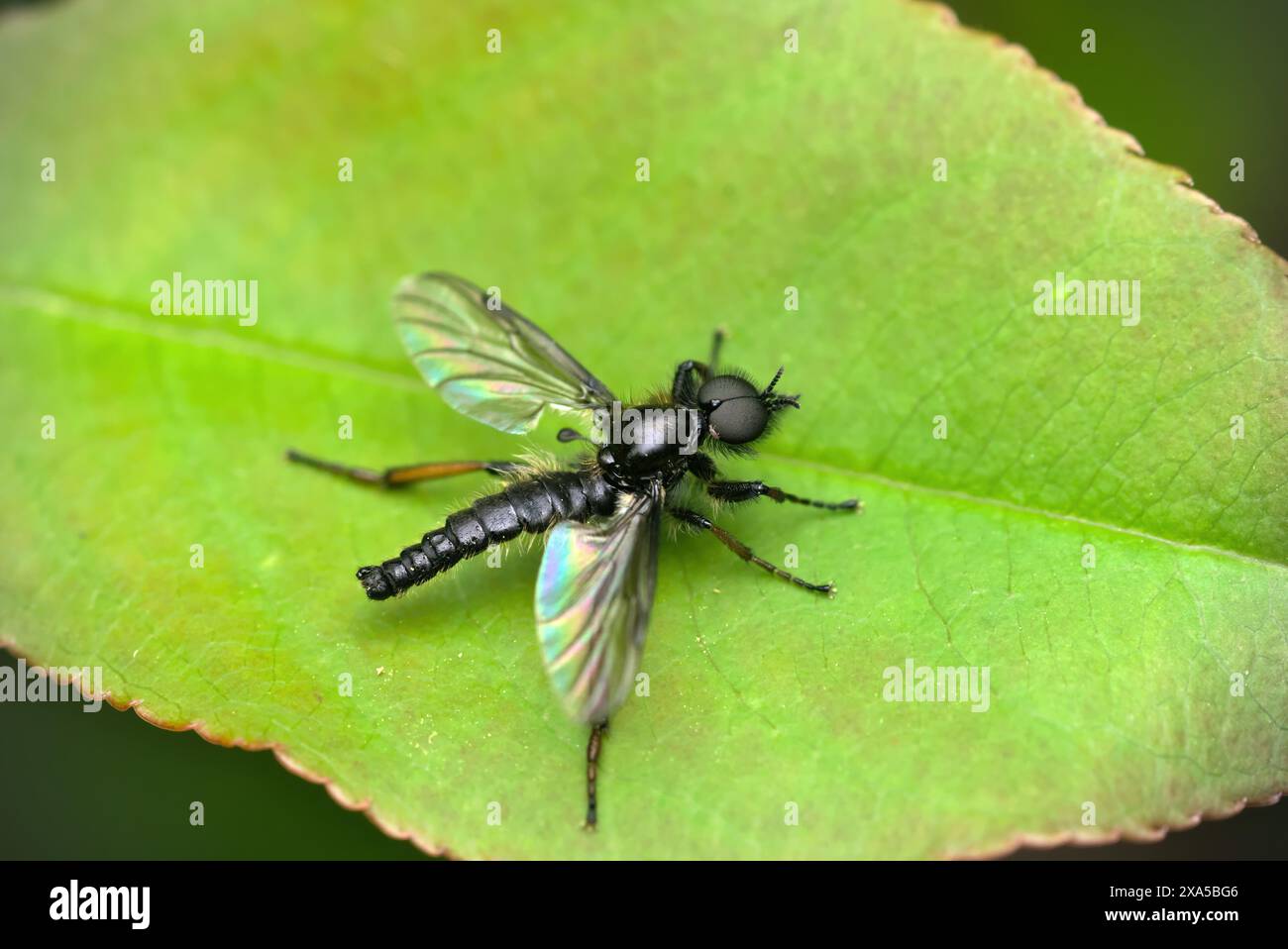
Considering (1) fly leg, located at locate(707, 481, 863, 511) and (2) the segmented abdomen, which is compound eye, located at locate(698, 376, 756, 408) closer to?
(1) fly leg, located at locate(707, 481, 863, 511)

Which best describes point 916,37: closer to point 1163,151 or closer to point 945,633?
point 1163,151

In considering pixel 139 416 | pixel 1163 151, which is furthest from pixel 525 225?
pixel 1163 151

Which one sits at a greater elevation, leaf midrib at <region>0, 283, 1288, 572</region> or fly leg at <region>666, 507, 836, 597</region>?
leaf midrib at <region>0, 283, 1288, 572</region>

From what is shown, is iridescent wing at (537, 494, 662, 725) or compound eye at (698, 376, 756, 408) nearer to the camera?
iridescent wing at (537, 494, 662, 725)

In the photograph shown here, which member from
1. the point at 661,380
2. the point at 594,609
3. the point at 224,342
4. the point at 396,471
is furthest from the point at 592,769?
the point at 224,342

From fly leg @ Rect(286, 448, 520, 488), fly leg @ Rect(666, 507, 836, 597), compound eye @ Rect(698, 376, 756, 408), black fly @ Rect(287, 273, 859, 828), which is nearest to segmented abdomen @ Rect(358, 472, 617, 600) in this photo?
black fly @ Rect(287, 273, 859, 828)

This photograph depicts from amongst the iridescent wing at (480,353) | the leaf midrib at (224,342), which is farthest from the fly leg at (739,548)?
the iridescent wing at (480,353)
